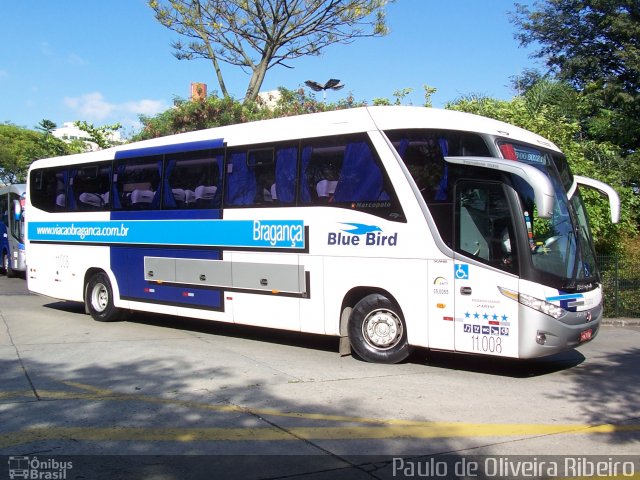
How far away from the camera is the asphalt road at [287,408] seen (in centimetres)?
500

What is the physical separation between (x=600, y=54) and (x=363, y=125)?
2163cm

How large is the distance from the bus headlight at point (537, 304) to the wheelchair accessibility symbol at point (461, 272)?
0.56 metres

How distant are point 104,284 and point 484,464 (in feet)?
32.3

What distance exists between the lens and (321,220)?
915cm

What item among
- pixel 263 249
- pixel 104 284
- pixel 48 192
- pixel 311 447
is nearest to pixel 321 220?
pixel 263 249

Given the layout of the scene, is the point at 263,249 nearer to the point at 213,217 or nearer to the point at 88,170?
the point at 213,217

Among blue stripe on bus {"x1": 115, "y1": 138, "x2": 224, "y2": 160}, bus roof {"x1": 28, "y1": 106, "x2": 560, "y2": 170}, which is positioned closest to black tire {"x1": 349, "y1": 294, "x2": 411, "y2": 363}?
bus roof {"x1": 28, "y1": 106, "x2": 560, "y2": 170}

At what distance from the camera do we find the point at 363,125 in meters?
8.77

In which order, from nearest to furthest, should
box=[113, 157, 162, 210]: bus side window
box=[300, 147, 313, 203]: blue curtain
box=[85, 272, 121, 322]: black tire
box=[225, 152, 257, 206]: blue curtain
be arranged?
1. box=[300, 147, 313, 203]: blue curtain
2. box=[225, 152, 257, 206]: blue curtain
3. box=[113, 157, 162, 210]: bus side window
4. box=[85, 272, 121, 322]: black tire

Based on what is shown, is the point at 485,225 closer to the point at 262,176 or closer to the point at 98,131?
the point at 262,176

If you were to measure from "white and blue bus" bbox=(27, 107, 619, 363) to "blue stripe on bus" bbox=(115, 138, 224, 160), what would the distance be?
3 centimetres

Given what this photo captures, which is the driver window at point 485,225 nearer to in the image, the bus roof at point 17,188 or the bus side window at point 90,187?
the bus side window at point 90,187

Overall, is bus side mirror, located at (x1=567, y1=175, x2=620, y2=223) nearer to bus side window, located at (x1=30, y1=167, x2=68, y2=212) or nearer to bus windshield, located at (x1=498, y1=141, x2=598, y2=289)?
bus windshield, located at (x1=498, y1=141, x2=598, y2=289)

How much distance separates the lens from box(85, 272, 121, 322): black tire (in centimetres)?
1263
